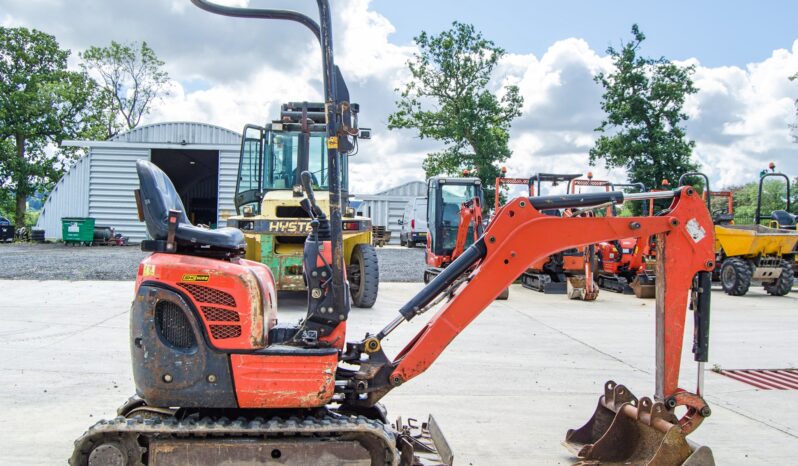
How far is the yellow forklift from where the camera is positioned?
1081cm

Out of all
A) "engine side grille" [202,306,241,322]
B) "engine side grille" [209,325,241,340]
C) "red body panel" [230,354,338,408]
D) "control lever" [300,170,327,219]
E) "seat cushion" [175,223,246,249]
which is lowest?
"red body panel" [230,354,338,408]

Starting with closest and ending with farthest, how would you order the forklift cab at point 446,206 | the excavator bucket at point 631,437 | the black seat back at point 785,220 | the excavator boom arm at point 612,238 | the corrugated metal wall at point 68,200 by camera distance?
the excavator bucket at point 631,437
the excavator boom arm at point 612,238
the forklift cab at point 446,206
the black seat back at point 785,220
the corrugated metal wall at point 68,200

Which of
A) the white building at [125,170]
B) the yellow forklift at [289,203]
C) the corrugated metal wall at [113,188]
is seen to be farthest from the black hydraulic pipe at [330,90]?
the corrugated metal wall at [113,188]

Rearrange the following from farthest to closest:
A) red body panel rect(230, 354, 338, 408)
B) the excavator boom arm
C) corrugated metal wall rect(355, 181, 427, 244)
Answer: corrugated metal wall rect(355, 181, 427, 244) < the excavator boom arm < red body panel rect(230, 354, 338, 408)

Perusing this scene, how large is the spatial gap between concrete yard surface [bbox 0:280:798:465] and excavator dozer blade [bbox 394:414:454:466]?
293 millimetres

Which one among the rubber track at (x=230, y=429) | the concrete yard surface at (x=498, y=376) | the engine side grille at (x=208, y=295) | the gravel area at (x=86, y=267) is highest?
the engine side grille at (x=208, y=295)

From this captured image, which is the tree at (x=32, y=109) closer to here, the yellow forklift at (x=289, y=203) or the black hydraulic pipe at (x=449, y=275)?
the yellow forklift at (x=289, y=203)

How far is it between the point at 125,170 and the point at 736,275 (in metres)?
26.0

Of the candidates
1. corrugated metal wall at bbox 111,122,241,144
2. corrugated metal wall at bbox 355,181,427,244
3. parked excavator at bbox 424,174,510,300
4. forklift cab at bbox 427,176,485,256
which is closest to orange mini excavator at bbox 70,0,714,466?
parked excavator at bbox 424,174,510,300

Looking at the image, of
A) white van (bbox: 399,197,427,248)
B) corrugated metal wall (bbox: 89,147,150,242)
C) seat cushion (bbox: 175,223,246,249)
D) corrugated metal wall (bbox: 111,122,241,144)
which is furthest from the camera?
white van (bbox: 399,197,427,248)

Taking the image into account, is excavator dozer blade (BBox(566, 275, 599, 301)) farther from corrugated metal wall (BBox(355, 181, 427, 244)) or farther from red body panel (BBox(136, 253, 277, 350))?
corrugated metal wall (BBox(355, 181, 427, 244))

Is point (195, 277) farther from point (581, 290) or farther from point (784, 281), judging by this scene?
point (784, 281)

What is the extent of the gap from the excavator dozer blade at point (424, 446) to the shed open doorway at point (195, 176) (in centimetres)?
2841

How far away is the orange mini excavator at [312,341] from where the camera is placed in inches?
144
